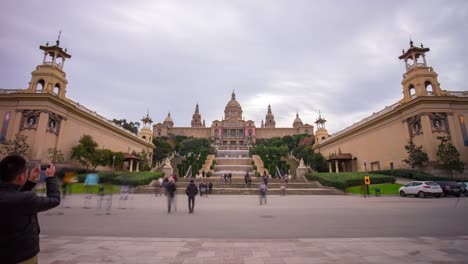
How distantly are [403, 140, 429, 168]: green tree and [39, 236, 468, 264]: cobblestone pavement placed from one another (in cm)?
2726

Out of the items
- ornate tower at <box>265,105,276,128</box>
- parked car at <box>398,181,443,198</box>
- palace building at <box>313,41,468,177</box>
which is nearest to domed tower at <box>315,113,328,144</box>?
palace building at <box>313,41,468,177</box>

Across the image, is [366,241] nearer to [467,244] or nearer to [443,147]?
[467,244]

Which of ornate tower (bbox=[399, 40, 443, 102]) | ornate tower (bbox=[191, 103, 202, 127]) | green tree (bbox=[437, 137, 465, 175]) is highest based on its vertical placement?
ornate tower (bbox=[191, 103, 202, 127])

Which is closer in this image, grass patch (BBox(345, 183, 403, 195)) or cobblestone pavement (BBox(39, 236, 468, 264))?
cobblestone pavement (BBox(39, 236, 468, 264))

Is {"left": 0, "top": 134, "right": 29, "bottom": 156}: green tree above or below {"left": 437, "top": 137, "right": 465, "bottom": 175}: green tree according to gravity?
above

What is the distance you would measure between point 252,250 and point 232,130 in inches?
4206

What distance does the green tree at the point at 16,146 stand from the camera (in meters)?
28.1

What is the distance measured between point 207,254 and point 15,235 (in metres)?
3.52

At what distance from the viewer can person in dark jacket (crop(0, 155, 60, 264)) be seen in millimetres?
2285

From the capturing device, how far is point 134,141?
54.1 meters

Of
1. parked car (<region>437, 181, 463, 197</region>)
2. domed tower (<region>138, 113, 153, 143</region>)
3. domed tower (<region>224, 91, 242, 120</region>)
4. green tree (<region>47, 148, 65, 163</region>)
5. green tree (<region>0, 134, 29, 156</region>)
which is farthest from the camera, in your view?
domed tower (<region>224, 91, 242, 120</region>)

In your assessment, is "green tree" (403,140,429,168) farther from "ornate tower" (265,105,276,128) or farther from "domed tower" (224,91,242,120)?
"ornate tower" (265,105,276,128)

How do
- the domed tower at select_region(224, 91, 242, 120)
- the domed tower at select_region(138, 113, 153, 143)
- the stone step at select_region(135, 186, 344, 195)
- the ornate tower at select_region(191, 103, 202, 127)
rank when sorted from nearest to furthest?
the stone step at select_region(135, 186, 344, 195) → the domed tower at select_region(138, 113, 153, 143) → the domed tower at select_region(224, 91, 242, 120) → the ornate tower at select_region(191, 103, 202, 127)

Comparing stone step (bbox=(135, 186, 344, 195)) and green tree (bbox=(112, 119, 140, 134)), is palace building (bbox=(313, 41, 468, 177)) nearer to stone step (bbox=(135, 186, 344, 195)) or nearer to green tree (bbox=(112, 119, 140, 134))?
stone step (bbox=(135, 186, 344, 195))
